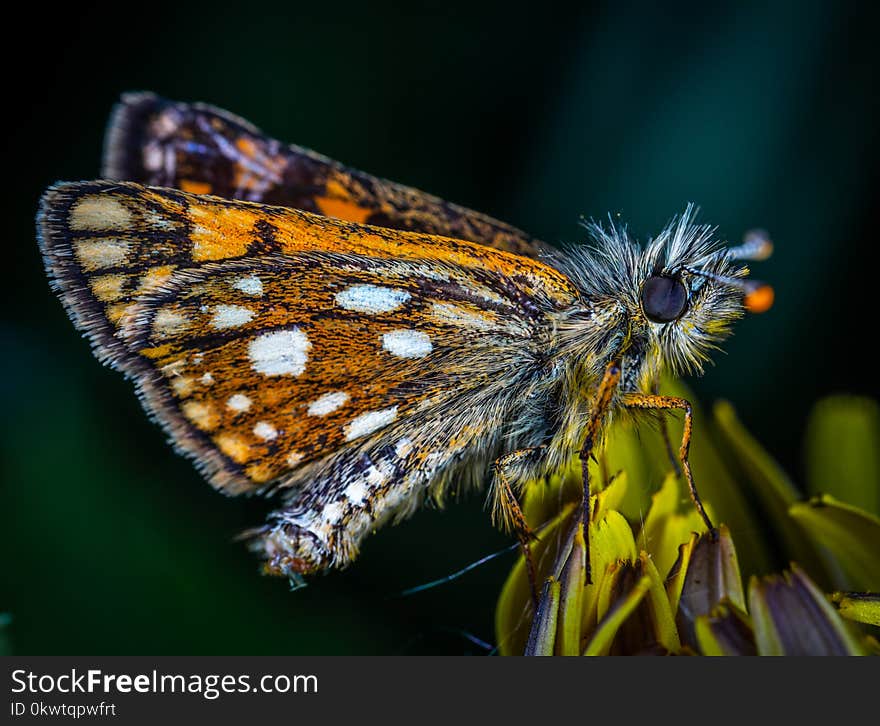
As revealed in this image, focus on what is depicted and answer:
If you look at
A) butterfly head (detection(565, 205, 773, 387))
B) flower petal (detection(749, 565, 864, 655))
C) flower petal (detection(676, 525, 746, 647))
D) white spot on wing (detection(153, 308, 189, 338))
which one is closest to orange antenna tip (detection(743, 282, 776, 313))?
butterfly head (detection(565, 205, 773, 387))

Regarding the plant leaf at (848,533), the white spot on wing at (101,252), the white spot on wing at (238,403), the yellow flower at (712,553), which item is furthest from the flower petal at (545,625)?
the white spot on wing at (101,252)

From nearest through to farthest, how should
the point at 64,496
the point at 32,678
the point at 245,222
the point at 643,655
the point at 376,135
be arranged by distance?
the point at 643,655, the point at 32,678, the point at 245,222, the point at 64,496, the point at 376,135

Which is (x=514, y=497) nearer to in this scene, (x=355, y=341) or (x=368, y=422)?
(x=368, y=422)

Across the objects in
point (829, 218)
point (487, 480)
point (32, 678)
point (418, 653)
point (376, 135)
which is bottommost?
point (418, 653)

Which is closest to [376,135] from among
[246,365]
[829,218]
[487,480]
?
[246,365]

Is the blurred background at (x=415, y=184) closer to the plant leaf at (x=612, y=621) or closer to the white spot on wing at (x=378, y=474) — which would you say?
the white spot on wing at (x=378, y=474)

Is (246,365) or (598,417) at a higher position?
(246,365)

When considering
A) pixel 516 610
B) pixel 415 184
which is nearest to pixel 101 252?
pixel 415 184

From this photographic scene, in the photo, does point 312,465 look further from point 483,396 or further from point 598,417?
point 598,417
